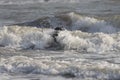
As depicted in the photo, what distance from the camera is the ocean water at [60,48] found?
38.5ft

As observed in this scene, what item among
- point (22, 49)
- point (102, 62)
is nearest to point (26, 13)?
point (22, 49)

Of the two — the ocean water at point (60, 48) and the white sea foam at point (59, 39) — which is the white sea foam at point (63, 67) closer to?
the ocean water at point (60, 48)

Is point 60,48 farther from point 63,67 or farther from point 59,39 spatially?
point 63,67

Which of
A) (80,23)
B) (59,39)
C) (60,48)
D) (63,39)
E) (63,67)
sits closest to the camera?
(63,67)

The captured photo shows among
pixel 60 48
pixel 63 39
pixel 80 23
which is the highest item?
pixel 63 39

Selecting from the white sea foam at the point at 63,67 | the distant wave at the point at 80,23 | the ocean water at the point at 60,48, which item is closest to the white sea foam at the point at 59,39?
the ocean water at the point at 60,48

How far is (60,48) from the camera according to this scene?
16.3m

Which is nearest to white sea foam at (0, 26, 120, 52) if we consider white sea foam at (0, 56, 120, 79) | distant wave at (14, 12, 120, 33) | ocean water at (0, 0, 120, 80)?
ocean water at (0, 0, 120, 80)

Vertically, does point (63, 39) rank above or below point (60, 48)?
above

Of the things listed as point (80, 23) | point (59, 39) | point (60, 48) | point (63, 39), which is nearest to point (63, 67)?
point (60, 48)

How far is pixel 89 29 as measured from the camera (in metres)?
21.0

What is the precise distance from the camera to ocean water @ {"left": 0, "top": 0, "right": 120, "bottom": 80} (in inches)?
463

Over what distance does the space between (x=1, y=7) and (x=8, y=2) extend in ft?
11.5

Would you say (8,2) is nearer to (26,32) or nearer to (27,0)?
(27,0)
